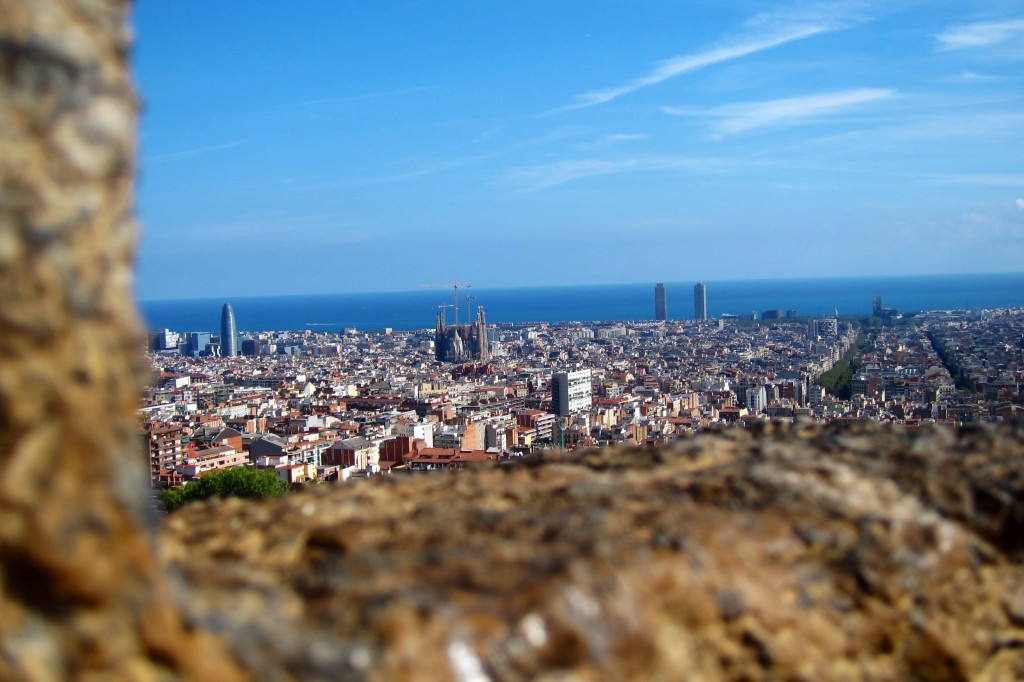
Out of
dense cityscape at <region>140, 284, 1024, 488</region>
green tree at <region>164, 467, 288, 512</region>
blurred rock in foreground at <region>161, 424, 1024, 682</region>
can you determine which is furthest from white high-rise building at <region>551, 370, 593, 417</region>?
blurred rock in foreground at <region>161, 424, 1024, 682</region>

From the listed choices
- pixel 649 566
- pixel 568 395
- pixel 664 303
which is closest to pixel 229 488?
pixel 649 566

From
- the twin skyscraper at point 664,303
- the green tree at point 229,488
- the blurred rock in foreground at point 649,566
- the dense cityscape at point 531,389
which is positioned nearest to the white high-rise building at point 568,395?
the dense cityscape at point 531,389

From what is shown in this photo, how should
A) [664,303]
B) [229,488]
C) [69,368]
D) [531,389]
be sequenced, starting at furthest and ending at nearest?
[664,303] → [531,389] → [229,488] → [69,368]

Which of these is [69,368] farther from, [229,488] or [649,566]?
[229,488]

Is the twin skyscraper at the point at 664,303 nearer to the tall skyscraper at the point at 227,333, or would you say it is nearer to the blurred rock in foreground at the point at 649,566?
the tall skyscraper at the point at 227,333

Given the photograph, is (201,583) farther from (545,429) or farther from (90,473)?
(545,429)

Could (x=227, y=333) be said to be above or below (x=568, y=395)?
above
